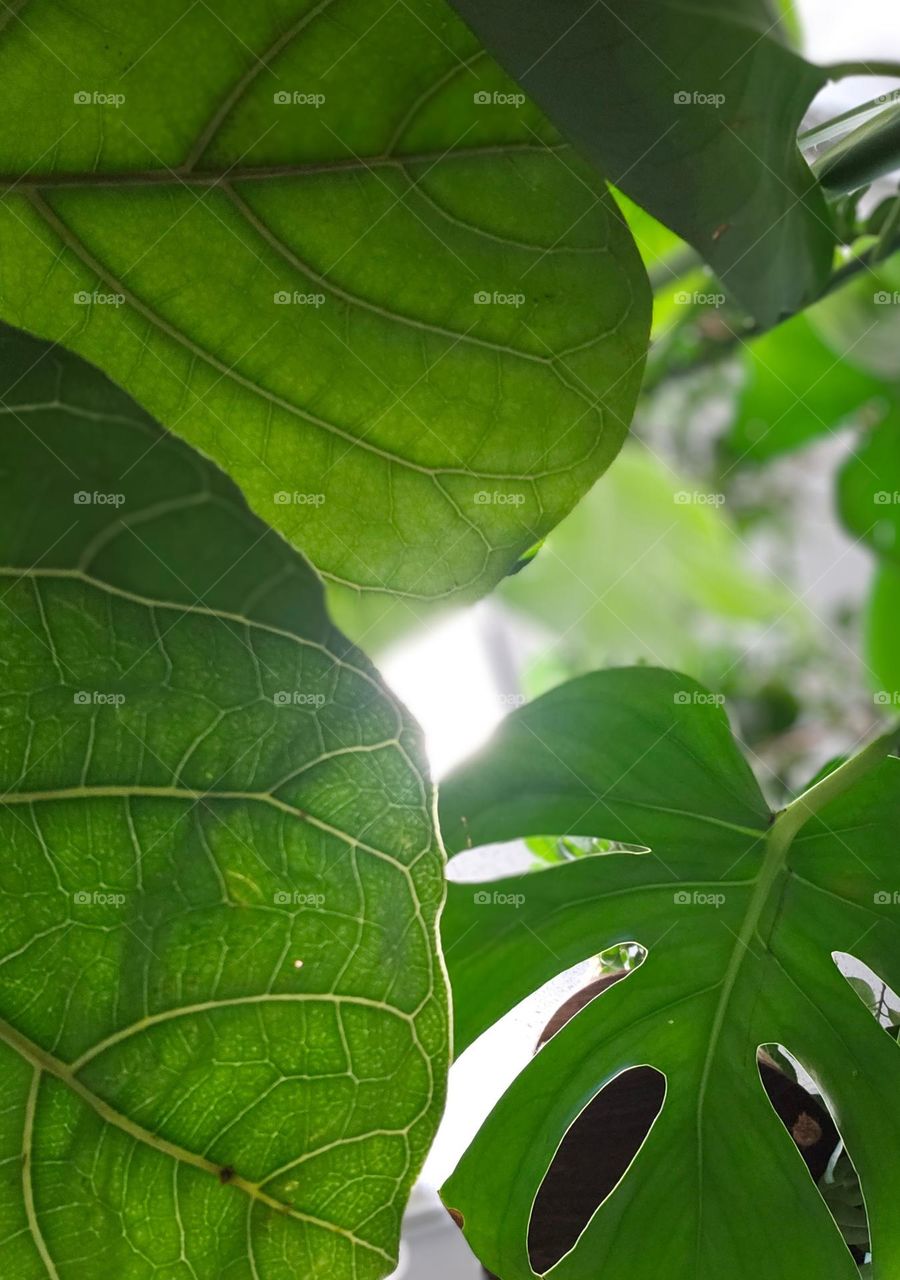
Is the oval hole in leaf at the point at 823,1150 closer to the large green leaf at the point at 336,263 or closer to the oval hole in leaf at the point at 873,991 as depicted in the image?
the oval hole in leaf at the point at 873,991

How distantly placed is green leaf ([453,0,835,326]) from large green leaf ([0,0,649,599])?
1.0 inches

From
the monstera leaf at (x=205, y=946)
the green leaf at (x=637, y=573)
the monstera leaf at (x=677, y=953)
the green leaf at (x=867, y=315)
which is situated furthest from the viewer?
the green leaf at (x=637, y=573)

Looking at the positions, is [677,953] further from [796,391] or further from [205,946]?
[796,391]

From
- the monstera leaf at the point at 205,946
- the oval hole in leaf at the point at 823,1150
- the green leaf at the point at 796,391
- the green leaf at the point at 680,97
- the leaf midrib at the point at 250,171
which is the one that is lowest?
the oval hole in leaf at the point at 823,1150

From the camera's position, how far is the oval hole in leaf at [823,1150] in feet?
1.49

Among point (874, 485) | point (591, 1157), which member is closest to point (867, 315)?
point (874, 485)

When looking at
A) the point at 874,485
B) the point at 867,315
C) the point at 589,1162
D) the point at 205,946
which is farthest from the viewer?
the point at 874,485

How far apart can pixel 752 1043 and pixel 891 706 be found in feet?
0.82

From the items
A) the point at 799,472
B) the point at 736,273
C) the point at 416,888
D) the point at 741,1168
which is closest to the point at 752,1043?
the point at 741,1168

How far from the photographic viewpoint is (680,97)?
1.11ft

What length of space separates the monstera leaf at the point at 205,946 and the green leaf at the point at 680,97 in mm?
189

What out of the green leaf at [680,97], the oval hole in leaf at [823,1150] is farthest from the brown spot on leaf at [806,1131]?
the green leaf at [680,97]

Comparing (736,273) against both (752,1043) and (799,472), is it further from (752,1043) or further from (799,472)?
(799,472)

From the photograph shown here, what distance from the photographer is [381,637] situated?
411 millimetres
